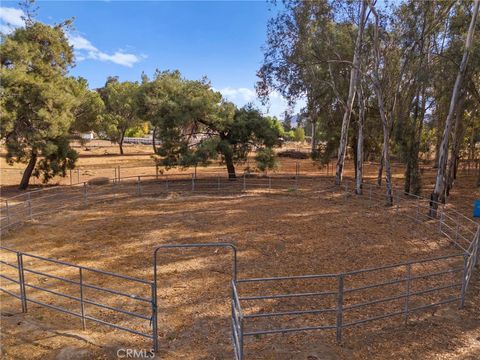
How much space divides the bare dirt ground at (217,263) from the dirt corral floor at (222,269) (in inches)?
1.3

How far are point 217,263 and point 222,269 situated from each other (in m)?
0.45

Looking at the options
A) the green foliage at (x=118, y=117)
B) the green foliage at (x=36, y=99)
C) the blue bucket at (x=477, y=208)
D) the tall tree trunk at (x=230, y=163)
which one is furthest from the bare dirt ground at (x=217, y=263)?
the green foliage at (x=118, y=117)

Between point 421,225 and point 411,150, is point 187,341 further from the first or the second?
point 411,150

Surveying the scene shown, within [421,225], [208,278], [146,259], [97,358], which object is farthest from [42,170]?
[421,225]

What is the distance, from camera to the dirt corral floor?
238 inches

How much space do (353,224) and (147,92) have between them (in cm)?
1496

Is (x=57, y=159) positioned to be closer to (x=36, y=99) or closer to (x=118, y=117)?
(x=36, y=99)

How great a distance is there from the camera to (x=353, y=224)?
14.0m

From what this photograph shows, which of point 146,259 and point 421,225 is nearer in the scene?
point 146,259

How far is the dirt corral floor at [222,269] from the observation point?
6055 millimetres

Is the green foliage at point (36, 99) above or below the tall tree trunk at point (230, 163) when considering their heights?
above

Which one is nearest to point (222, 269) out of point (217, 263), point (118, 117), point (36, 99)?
point (217, 263)

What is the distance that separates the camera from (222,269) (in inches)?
379

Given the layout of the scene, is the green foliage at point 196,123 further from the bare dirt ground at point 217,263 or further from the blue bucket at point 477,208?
the blue bucket at point 477,208
